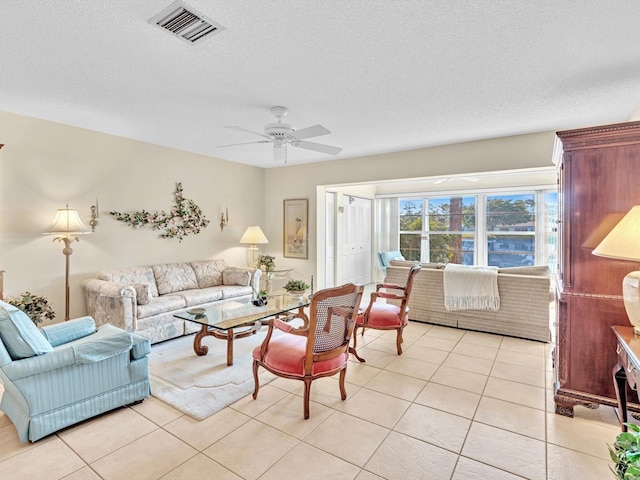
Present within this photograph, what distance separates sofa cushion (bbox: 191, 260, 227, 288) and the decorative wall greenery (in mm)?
507

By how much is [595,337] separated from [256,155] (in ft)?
15.7

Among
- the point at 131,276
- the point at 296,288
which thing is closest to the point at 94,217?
the point at 131,276

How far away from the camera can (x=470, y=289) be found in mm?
4332

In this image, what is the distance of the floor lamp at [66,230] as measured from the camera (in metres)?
3.59

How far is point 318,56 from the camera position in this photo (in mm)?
2316

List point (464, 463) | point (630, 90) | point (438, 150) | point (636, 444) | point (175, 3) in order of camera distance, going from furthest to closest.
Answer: point (438, 150), point (630, 90), point (464, 463), point (175, 3), point (636, 444)

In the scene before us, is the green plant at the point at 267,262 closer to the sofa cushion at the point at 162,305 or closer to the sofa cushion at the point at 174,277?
the sofa cushion at the point at 174,277

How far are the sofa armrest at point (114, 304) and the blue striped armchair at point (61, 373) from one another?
922 millimetres

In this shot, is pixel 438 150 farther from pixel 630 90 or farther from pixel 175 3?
pixel 175 3

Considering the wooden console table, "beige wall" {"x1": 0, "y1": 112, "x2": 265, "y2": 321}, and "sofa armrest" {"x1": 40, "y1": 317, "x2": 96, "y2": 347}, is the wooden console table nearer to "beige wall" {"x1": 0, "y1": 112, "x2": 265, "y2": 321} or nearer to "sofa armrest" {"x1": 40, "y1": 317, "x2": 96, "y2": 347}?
"sofa armrest" {"x1": 40, "y1": 317, "x2": 96, "y2": 347}

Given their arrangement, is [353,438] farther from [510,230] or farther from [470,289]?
[510,230]

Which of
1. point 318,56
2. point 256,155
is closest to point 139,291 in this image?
point 256,155

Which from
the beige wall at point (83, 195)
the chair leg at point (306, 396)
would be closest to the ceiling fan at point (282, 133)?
the chair leg at point (306, 396)

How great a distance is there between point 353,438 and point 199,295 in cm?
292
